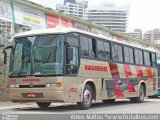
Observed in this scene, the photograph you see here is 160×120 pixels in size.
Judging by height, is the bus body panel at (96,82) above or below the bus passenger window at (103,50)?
below

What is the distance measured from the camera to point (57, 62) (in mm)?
15484

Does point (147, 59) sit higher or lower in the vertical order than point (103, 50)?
lower

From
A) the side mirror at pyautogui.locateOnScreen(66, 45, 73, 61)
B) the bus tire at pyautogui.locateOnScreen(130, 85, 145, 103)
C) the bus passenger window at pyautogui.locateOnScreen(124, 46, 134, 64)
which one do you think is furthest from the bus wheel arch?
the side mirror at pyautogui.locateOnScreen(66, 45, 73, 61)

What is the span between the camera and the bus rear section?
15508 millimetres

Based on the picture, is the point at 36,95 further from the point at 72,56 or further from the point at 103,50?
the point at 103,50

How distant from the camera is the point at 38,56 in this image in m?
15.8

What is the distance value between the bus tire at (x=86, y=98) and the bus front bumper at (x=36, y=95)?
1.47m

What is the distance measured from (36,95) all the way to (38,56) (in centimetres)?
141

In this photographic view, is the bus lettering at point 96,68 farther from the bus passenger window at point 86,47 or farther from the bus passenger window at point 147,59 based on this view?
the bus passenger window at point 147,59

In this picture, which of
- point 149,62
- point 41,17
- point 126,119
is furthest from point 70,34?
point 149,62

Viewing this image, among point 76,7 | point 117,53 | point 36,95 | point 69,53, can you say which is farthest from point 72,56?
point 76,7

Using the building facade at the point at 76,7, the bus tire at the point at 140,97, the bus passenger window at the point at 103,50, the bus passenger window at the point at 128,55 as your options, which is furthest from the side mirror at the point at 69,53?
Result: the building facade at the point at 76,7

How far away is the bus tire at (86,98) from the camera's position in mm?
16656

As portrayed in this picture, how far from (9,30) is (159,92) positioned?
13.6 metres
